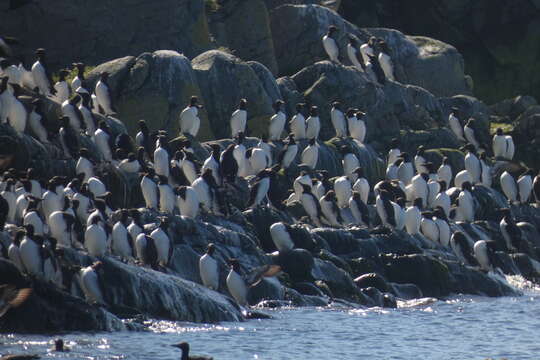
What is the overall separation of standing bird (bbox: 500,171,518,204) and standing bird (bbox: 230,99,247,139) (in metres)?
6.99

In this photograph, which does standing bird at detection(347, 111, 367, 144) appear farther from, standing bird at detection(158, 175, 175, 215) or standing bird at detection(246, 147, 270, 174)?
standing bird at detection(158, 175, 175, 215)

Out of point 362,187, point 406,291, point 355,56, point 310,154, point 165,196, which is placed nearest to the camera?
point 165,196

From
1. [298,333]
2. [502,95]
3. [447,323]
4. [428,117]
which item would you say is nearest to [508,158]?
[428,117]

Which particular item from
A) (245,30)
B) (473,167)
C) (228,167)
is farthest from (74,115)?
(245,30)

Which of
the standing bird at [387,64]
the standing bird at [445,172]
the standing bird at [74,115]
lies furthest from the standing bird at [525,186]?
the standing bird at [74,115]

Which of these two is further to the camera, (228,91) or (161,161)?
(228,91)

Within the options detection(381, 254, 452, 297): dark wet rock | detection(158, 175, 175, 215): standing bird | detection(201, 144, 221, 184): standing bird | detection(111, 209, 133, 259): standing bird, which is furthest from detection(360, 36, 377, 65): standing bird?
detection(111, 209, 133, 259): standing bird

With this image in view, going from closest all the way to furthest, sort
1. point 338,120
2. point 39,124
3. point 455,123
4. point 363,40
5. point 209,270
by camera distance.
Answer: point 209,270 → point 39,124 → point 338,120 → point 455,123 → point 363,40

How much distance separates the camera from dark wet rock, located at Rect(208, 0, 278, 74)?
36156 millimetres

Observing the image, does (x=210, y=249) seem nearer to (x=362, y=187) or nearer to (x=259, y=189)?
(x=259, y=189)

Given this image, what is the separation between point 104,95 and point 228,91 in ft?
13.4

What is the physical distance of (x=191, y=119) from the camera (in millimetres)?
28312

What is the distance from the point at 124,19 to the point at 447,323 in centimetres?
1506

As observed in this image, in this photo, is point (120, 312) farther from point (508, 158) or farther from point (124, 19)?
point (508, 158)
